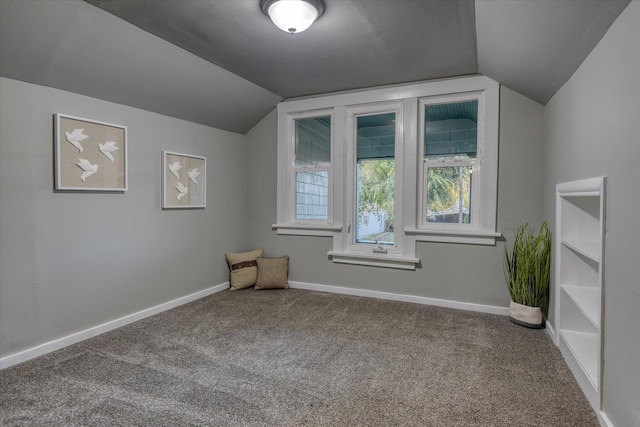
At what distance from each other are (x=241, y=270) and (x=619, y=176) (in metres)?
3.57

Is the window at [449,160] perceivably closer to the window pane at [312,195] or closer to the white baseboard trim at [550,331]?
the white baseboard trim at [550,331]

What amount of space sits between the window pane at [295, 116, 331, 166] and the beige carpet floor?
6.36 ft

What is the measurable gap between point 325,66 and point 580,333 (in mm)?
2950

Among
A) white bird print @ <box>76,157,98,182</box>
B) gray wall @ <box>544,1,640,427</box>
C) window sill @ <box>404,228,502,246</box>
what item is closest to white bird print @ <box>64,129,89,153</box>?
white bird print @ <box>76,157,98,182</box>

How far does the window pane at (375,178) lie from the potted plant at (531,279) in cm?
128

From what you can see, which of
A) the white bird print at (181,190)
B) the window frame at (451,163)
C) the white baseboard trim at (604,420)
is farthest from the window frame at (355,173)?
A: the white baseboard trim at (604,420)

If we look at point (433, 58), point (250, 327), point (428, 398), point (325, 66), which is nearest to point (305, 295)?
point (250, 327)

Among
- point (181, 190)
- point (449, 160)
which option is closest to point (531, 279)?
point (449, 160)

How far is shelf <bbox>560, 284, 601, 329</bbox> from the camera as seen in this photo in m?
1.85

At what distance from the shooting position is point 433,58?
2.91 m

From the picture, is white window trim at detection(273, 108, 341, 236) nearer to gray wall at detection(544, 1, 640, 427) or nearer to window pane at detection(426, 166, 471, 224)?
window pane at detection(426, 166, 471, 224)

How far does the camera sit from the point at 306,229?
13.5ft

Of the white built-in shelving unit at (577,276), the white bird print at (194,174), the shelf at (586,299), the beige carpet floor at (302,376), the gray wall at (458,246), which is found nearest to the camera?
the beige carpet floor at (302,376)

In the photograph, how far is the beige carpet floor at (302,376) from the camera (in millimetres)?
1745
